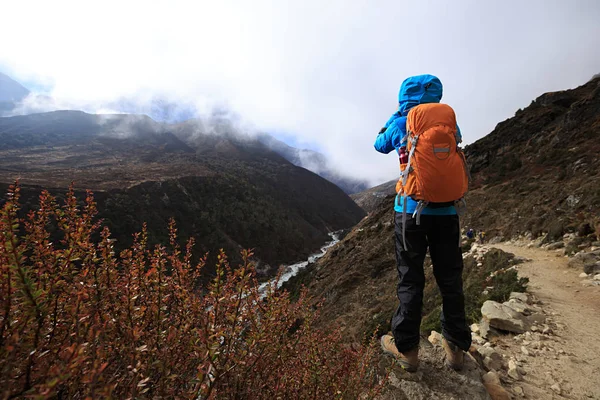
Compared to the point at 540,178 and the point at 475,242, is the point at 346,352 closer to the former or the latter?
the point at 475,242

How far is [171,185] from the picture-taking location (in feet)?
159

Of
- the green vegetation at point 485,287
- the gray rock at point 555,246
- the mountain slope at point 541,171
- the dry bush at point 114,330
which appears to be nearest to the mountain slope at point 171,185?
the dry bush at point 114,330

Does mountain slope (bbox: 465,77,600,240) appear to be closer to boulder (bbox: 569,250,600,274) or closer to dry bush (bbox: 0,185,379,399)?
boulder (bbox: 569,250,600,274)

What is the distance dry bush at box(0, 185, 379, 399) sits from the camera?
998mm

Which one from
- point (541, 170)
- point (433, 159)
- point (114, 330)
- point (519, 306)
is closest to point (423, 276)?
point (433, 159)

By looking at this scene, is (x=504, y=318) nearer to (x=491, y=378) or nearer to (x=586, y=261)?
(x=491, y=378)

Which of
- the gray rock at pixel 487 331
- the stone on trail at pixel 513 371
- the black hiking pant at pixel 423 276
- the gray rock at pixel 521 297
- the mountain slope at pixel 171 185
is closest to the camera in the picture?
the black hiking pant at pixel 423 276

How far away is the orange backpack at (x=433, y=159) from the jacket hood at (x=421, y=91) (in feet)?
0.87

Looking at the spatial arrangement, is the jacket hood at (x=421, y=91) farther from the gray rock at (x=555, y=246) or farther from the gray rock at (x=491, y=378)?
the gray rock at (x=555, y=246)

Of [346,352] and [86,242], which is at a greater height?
[86,242]

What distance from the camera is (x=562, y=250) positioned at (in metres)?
8.20

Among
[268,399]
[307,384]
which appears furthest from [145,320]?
[307,384]

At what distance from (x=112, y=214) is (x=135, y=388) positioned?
41.2 meters

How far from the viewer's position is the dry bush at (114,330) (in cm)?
100
